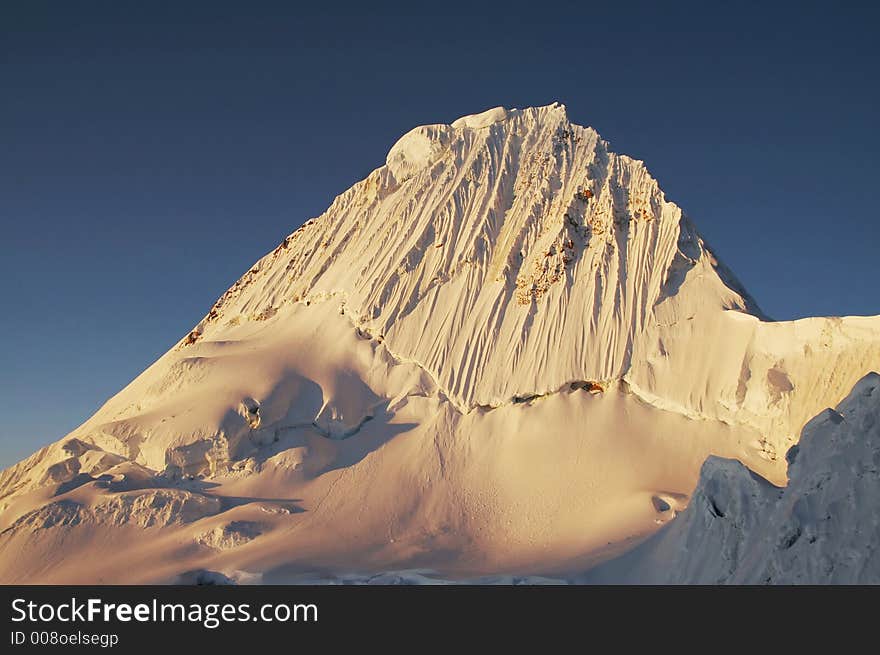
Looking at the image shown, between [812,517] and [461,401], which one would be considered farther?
[461,401]

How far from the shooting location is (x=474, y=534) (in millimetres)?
42375

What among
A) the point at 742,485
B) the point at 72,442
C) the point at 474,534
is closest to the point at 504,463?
the point at 474,534

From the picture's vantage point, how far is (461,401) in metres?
51.2

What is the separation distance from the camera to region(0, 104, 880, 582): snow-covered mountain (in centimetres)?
4175

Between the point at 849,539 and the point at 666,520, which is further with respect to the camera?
the point at 666,520

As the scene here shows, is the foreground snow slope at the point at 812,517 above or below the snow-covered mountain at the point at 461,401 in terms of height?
below

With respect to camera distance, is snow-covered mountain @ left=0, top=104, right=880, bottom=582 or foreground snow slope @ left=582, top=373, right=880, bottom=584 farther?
snow-covered mountain @ left=0, top=104, right=880, bottom=582

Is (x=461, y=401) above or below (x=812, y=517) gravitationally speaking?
above

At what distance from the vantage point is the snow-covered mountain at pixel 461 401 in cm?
4175

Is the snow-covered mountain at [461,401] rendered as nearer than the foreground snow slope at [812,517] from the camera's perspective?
No

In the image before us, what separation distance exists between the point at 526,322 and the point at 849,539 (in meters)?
36.4

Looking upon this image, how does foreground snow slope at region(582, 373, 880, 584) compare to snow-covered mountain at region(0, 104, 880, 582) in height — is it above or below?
below
